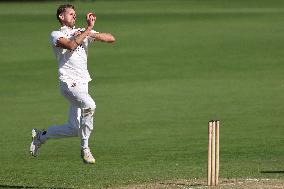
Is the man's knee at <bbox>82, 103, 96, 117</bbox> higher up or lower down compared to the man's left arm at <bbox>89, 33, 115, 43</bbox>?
lower down

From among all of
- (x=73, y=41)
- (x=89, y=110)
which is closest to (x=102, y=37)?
(x=73, y=41)

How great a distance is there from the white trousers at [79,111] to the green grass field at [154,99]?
0.69m

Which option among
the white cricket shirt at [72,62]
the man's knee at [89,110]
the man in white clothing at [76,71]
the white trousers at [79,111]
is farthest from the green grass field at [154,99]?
the white cricket shirt at [72,62]

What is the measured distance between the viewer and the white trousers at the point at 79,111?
13680 mm

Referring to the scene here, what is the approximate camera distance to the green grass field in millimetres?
15998

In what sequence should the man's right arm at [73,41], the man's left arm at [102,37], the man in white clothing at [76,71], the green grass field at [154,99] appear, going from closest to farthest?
1. the man's right arm at [73,41]
2. the man's left arm at [102,37]
3. the man in white clothing at [76,71]
4. the green grass field at [154,99]

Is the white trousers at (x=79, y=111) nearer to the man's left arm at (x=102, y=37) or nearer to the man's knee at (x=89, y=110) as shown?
the man's knee at (x=89, y=110)

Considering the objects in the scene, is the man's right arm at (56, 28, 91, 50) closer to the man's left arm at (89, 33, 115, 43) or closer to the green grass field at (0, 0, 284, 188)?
the man's left arm at (89, 33, 115, 43)

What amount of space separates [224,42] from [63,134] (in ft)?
94.5

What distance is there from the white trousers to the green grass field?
2.28ft

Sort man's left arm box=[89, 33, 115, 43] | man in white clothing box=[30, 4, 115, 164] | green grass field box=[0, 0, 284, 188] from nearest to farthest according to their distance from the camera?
man's left arm box=[89, 33, 115, 43] → man in white clothing box=[30, 4, 115, 164] → green grass field box=[0, 0, 284, 188]

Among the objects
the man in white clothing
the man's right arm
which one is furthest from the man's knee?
the man's right arm

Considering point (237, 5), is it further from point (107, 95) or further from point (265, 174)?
point (265, 174)

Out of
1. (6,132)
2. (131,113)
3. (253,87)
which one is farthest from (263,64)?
(6,132)
